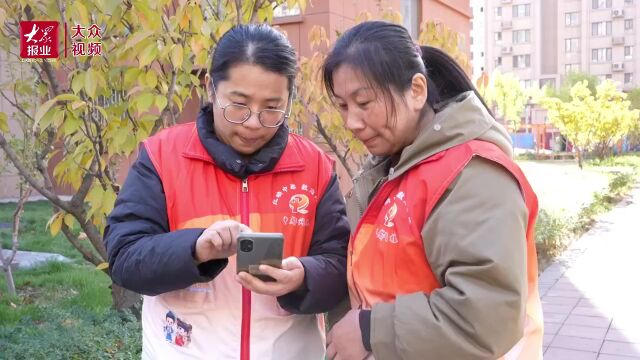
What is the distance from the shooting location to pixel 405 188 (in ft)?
4.56

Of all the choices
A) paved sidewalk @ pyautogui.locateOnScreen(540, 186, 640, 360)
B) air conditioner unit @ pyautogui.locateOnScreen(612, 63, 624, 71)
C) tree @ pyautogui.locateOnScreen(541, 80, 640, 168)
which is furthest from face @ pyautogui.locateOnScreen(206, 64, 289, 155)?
air conditioner unit @ pyautogui.locateOnScreen(612, 63, 624, 71)

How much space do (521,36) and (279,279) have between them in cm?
5983

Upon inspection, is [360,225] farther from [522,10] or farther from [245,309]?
[522,10]

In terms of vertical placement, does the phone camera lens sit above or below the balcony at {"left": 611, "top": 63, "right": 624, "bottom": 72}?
below

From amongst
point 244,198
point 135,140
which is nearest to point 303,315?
point 244,198

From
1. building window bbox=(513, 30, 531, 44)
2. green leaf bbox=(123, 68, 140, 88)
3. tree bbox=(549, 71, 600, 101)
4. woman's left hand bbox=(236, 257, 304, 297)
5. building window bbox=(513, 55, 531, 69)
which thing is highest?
building window bbox=(513, 30, 531, 44)

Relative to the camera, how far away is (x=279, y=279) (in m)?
1.41

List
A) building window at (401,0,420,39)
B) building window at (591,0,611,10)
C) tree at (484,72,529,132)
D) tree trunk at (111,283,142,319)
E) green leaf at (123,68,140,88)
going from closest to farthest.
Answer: green leaf at (123,68,140,88) < tree trunk at (111,283,142,319) < building window at (401,0,420,39) < tree at (484,72,529,132) < building window at (591,0,611,10)

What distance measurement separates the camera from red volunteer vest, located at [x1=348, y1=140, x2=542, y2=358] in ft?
4.30

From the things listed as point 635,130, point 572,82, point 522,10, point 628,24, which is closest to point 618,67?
point 628,24

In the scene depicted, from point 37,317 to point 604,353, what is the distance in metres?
4.00

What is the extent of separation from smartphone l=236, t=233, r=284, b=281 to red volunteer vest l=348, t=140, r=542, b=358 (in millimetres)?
222

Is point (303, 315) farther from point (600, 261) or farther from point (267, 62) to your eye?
point (600, 261)

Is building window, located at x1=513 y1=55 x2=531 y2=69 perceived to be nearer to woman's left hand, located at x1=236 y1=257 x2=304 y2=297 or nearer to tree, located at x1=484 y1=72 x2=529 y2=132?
tree, located at x1=484 y1=72 x2=529 y2=132
